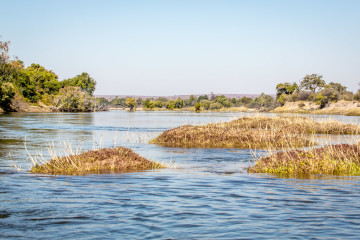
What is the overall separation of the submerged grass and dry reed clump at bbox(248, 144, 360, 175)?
5.06 meters

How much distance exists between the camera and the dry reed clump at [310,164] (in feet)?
55.1

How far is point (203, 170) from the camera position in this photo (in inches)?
743

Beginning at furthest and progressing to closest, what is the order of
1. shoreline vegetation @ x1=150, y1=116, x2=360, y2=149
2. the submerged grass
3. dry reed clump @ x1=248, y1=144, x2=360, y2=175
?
shoreline vegetation @ x1=150, y1=116, x2=360, y2=149 < dry reed clump @ x1=248, y1=144, x2=360, y2=175 < the submerged grass

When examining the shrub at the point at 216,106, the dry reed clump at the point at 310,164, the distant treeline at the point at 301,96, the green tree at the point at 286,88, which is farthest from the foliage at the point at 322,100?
the dry reed clump at the point at 310,164

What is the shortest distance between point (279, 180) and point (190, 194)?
4.25 m

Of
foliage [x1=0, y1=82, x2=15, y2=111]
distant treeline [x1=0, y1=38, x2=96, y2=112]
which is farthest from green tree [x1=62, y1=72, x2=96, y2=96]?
foliage [x1=0, y1=82, x2=15, y2=111]

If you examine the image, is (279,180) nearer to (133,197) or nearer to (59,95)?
(133,197)

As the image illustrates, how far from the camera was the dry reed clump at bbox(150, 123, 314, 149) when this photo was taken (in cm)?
3139

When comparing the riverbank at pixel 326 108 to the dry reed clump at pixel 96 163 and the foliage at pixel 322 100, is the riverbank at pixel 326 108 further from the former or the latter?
the dry reed clump at pixel 96 163

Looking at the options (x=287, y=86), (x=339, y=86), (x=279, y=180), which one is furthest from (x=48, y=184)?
(x=339, y=86)

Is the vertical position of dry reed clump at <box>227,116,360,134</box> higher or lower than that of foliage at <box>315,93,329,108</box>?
lower

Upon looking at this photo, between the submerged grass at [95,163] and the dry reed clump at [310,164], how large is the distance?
5059mm

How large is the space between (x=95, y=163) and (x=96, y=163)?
0.19 ft

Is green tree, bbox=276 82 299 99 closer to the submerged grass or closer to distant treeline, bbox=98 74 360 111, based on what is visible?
distant treeline, bbox=98 74 360 111
